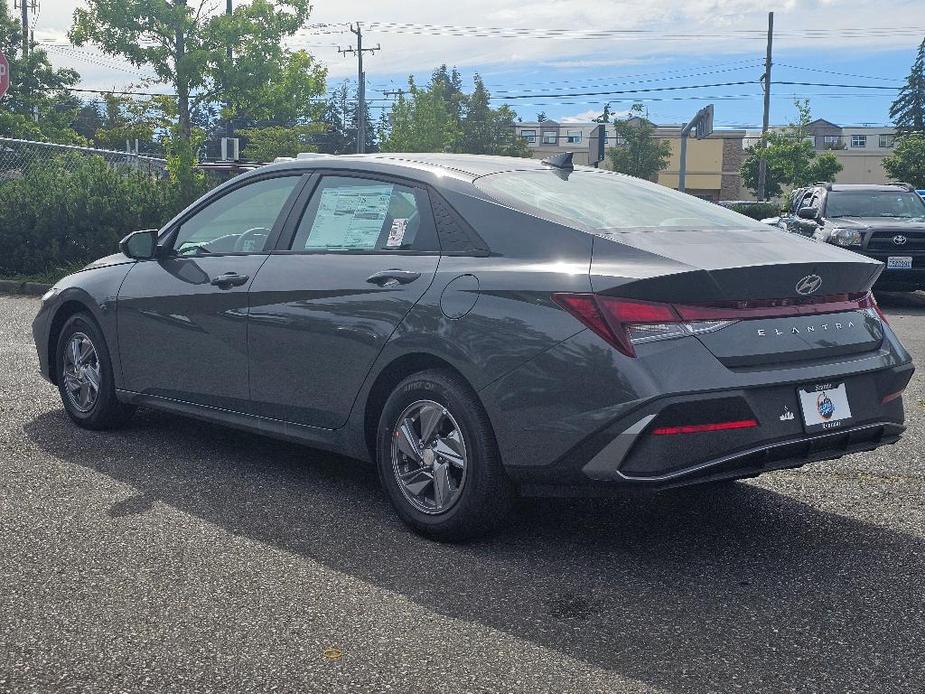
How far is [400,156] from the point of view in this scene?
5.48 m

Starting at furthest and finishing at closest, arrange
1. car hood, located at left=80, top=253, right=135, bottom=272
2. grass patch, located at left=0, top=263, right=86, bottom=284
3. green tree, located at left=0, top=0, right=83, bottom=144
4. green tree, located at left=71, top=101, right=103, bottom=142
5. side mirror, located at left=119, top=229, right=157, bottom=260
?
1. green tree, located at left=71, top=101, right=103, bottom=142
2. green tree, located at left=0, top=0, right=83, bottom=144
3. grass patch, located at left=0, top=263, right=86, bottom=284
4. car hood, located at left=80, top=253, right=135, bottom=272
5. side mirror, located at left=119, top=229, right=157, bottom=260

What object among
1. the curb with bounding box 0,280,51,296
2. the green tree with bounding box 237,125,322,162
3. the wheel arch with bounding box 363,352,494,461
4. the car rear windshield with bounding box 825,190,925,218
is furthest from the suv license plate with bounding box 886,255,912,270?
the green tree with bounding box 237,125,322,162

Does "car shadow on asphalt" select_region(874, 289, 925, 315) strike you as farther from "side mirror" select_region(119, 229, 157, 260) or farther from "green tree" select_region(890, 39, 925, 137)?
"green tree" select_region(890, 39, 925, 137)

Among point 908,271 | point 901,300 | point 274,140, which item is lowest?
point 901,300

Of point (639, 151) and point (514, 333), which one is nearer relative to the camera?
point (514, 333)

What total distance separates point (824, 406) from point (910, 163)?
236ft

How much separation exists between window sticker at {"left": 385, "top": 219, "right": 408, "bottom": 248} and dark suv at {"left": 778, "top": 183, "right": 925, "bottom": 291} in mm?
11093

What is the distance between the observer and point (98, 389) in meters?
6.47

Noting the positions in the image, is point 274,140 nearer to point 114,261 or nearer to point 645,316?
point 114,261

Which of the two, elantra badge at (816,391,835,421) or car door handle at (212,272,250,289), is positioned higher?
car door handle at (212,272,250,289)

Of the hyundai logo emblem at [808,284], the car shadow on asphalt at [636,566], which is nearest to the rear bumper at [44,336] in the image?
the car shadow on asphalt at [636,566]

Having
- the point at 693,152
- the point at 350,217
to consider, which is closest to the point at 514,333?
the point at 350,217

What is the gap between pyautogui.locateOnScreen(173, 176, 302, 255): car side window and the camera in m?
5.59

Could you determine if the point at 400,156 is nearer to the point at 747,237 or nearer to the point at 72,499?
the point at 747,237
